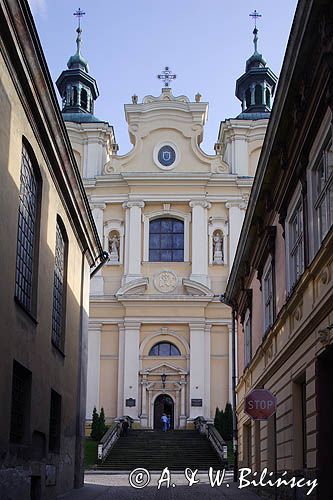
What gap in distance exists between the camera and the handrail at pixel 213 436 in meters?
38.4

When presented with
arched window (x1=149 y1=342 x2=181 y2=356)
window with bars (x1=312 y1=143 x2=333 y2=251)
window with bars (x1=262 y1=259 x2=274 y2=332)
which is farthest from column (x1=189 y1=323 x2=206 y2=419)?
window with bars (x1=312 y1=143 x2=333 y2=251)

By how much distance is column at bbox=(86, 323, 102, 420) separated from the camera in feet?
160

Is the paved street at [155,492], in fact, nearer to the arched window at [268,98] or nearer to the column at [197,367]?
the column at [197,367]

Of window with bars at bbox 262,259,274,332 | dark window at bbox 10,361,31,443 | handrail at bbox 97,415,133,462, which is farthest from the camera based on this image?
handrail at bbox 97,415,133,462

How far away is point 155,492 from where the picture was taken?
76.5 feet

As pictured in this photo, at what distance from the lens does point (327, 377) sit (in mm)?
13961

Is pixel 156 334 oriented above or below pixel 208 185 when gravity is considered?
below

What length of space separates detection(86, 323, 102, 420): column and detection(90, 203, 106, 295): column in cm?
208

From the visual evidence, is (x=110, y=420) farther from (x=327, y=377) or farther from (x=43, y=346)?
(x=327, y=377)

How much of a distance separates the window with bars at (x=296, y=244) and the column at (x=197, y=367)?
30.8m

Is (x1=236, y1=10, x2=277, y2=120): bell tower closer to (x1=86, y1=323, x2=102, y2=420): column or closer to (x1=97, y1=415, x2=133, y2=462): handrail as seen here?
(x1=86, y1=323, x2=102, y2=420): column

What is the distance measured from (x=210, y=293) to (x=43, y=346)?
102 feet

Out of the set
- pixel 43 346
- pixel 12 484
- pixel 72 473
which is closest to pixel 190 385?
pixel 72 473

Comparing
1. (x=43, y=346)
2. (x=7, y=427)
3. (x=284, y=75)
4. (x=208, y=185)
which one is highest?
(x=208, y=185)
